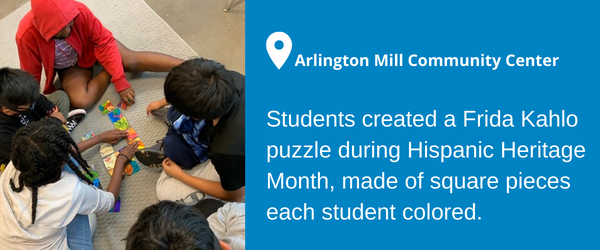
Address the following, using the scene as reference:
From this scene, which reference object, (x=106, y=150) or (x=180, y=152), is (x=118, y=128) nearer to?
(x=106, y=150)

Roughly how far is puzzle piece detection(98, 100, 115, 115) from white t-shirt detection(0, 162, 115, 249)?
0.64 m

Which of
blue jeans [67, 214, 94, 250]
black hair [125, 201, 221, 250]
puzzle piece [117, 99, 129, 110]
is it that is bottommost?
blue jeans [67, 214, 94, 250]

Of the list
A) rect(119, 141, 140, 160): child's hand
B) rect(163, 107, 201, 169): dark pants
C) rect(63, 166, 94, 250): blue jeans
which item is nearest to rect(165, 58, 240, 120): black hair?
rect(163, 107, 201, 169): dark pants

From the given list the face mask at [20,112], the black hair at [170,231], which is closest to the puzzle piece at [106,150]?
the face mask at [20,112]

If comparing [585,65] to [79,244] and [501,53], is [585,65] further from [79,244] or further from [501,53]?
[79,244]

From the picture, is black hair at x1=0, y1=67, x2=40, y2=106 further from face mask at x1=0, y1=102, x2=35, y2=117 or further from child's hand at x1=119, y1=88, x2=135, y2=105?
child's hand at x1=119, y1=88, x2=135, y2=105

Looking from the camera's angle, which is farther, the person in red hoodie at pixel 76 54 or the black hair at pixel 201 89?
the person in red hoodie at pixel 76 54

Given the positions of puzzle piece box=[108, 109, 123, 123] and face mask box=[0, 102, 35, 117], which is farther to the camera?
puzzle piece box=[108, 109, 123, 123]

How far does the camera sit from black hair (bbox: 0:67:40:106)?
1.59 metres

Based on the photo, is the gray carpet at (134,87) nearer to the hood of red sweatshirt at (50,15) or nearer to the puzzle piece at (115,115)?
the puzzle piece at (115,115)

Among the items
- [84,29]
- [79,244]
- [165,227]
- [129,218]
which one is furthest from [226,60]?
[165,227]

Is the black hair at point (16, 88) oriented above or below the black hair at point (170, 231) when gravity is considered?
above

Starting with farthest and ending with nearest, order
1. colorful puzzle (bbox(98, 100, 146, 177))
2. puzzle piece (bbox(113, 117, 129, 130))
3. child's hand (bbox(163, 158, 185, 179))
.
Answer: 1. puzzle piece (bbox(113, 117, 129, 130))
2. colorful puzzle (bbox(98, 100, 146, 177))
3. child's hand (bbox(163, 158, 185, 179))

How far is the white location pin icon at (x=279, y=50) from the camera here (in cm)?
76
